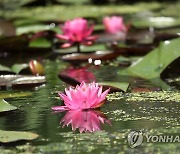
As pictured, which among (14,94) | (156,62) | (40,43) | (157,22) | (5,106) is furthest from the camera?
(157,22)

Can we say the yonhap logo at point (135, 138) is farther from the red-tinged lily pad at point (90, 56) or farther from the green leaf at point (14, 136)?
the red-tinged lily pad at point (90, 56)

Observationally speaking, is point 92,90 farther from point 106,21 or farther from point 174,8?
point 174,8

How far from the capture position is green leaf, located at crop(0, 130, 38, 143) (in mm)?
1522

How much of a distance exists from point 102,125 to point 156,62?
0.86m

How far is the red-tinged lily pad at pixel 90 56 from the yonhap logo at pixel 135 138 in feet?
4.16

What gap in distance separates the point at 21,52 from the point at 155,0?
10.7ft

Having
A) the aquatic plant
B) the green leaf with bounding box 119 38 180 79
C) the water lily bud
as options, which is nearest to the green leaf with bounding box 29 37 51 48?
the aquatic plant

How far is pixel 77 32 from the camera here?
2.90 meters

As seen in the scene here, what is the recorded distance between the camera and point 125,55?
2932 millimetres

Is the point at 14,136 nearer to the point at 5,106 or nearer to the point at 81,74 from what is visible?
the point at 5,106

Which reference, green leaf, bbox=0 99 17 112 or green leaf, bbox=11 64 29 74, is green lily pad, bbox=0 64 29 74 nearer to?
green leaf, bbox=11 64 29 74

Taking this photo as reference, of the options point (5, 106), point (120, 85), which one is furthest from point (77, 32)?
point (5, 106)

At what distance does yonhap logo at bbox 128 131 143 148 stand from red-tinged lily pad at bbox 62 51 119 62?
1.27 meters

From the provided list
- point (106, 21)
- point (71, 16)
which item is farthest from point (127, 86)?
point (71, 16)
